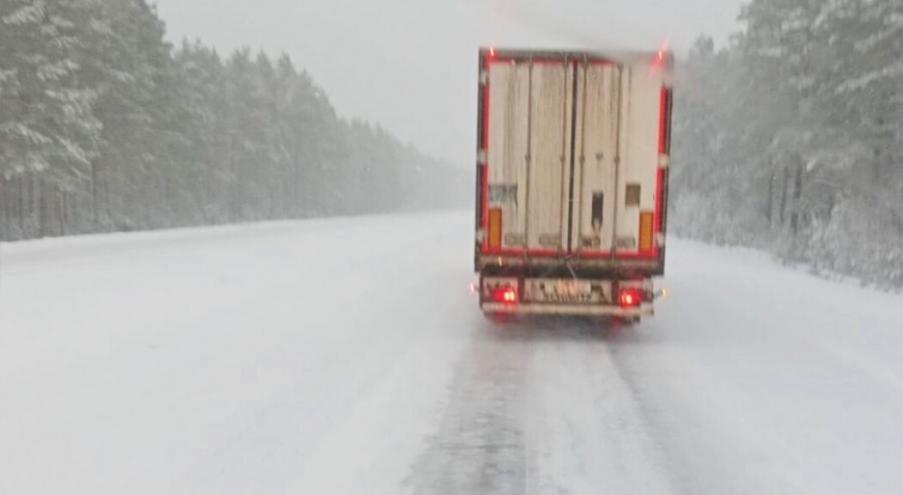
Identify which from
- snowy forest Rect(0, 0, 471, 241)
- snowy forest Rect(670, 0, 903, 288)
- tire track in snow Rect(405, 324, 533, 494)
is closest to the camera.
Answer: tire track in snow Rect(405, 324, 533, 494)

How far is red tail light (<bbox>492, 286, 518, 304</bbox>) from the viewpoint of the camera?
10375 mm

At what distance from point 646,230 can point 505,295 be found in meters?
2.01

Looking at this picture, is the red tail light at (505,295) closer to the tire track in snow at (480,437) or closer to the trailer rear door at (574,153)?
the trailer rear door at (574,153)

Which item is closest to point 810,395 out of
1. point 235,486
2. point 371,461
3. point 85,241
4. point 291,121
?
point 371,461

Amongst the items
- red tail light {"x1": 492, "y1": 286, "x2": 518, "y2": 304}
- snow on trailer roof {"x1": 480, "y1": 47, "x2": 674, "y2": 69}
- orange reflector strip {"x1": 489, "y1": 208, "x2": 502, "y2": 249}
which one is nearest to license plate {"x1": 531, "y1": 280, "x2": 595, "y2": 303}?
red tail light {"x1": 492, "y1": 286, "x2": 518, "y2": 304}

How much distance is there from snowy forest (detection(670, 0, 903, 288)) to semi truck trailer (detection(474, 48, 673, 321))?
3.69 m

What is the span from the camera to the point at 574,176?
10180mm

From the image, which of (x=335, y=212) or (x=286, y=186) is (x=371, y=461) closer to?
(x=286, y=186)

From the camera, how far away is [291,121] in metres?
78.3

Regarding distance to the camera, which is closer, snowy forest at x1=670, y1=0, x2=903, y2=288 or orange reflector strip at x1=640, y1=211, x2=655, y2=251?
orange reflector strip at x1=640, y1=211, x2=655, y2=251

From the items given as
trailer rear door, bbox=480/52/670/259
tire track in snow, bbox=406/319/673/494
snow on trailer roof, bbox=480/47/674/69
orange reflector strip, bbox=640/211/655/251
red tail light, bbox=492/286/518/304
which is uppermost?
→ snow on trailer roof, bbox=480/47/674/69

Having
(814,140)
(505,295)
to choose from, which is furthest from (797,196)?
(505,295)

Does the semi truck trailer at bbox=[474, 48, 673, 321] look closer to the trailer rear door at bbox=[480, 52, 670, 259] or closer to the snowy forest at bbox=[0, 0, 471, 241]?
the trailer rear door at bbox=[480, 52, 670, 259]

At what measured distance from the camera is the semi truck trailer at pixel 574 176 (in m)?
10.0
